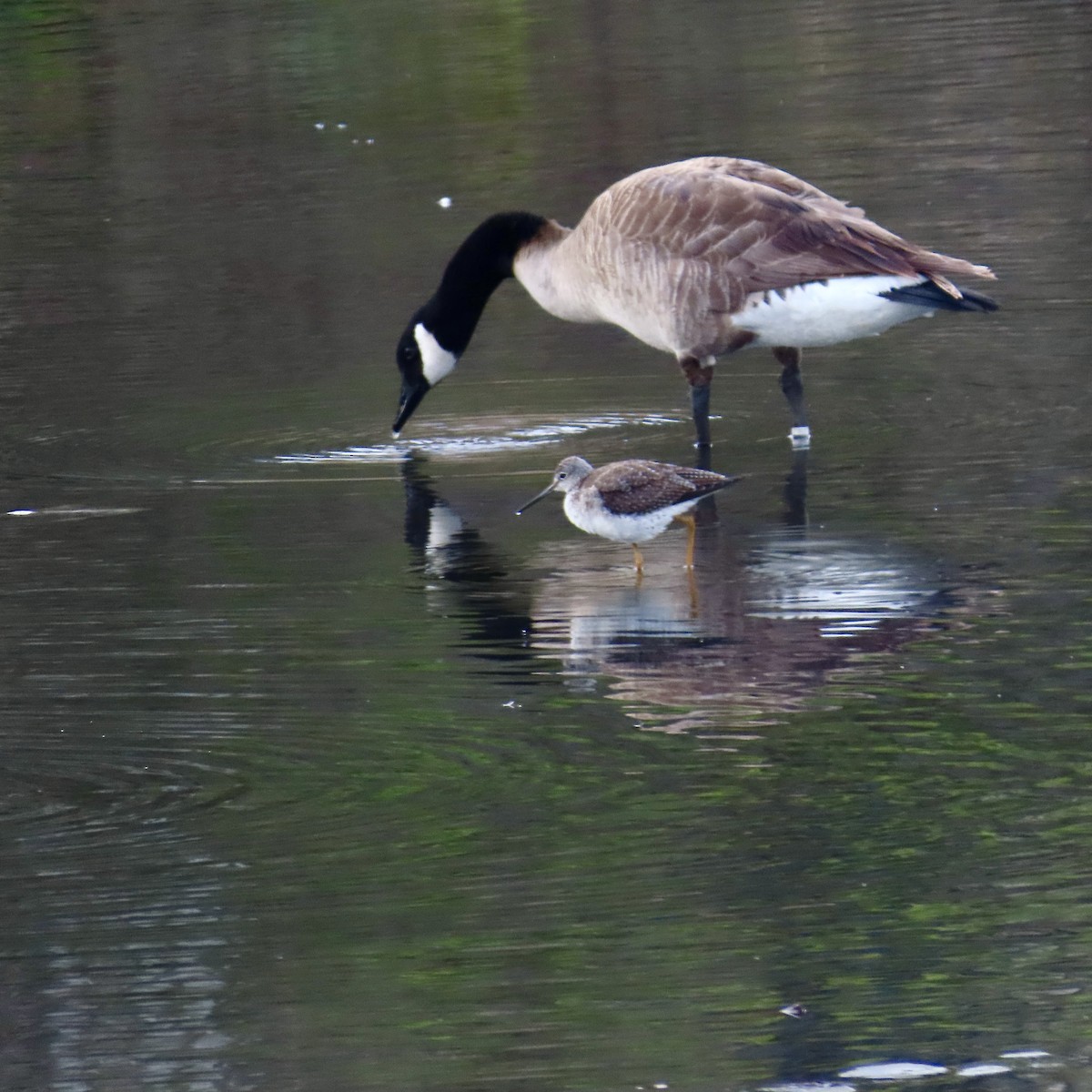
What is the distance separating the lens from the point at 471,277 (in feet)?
37.6

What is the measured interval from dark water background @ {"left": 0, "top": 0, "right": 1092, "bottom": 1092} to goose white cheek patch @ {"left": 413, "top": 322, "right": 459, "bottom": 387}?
267mm

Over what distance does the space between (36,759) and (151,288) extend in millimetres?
8606

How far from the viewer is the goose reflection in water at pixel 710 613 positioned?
6582mm

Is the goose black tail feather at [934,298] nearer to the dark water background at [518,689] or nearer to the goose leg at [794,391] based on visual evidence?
the dark water background at [518,689]

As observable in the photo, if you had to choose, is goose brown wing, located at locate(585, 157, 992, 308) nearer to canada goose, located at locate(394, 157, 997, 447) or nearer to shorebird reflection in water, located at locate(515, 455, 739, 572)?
canada goose, located at locate(394, 157, 997, 447)

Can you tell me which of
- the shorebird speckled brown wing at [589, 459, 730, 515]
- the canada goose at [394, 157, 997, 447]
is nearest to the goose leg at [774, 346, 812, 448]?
the canada goose at [394, 157, 997, 447]

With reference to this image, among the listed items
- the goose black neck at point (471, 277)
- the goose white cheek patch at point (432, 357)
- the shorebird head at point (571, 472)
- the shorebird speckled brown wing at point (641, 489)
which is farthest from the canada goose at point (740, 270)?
the shorebird speckled brown wing at point (641, 489)

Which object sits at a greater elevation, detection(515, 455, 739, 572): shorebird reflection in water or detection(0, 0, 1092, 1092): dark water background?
detection(515, 455, 739, 572): shorebird reflection in water

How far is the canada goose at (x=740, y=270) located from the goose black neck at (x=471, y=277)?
76 cm

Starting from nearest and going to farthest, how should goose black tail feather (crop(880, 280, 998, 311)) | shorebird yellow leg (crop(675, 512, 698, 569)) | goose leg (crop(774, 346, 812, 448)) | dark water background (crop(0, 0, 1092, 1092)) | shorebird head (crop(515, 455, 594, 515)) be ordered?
dark water background (crop(0, 0, 1092, 1092)), shorebird yellow leg (crop(675, 512, 698, 569)), shorebird head (crop(515, 455, 594, 515)), goose black tail feather (crop(880, 280, 998, 311)), goose leg (crop(774, 346, 812, 448))

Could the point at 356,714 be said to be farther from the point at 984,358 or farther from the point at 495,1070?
the point at 984,358

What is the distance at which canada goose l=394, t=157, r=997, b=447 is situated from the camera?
9070mm

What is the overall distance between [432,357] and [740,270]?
2298mm

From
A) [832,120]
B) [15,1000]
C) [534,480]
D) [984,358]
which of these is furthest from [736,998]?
[832,120]
